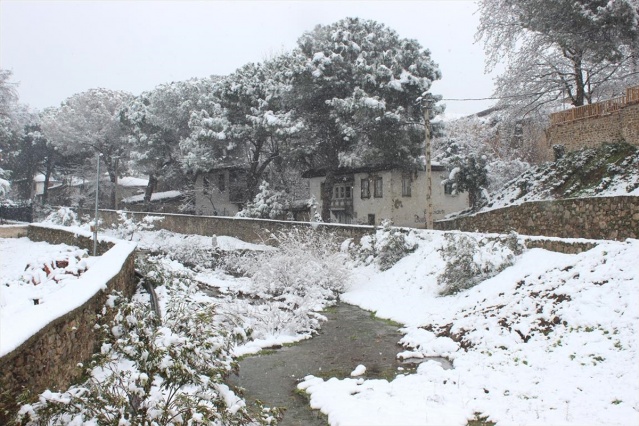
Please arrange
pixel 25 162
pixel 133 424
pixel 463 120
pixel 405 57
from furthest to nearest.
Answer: pixel 25 162
pixel 463 120
pixel 405 57
pixel 133 424

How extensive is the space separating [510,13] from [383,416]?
24.5 meters

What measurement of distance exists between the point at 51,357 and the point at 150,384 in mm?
1141

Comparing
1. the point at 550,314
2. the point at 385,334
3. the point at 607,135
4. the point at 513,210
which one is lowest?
the point at 385,334

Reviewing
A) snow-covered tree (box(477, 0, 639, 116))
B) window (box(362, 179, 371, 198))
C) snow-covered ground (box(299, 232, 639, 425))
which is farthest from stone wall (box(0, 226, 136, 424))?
window (box(362, 179, 371, 198))

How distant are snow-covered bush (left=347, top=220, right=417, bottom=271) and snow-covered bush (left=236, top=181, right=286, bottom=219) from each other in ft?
51.2

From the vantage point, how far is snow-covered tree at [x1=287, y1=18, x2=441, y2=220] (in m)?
30.7

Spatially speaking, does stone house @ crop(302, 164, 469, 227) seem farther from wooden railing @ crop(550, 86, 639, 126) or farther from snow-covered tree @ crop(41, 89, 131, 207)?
snow-covered tree @ crop(41, 89, 131, 207)

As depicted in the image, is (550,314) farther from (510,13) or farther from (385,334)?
(510,13)

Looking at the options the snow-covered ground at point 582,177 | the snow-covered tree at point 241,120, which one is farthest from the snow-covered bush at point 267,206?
the snow-covered ground at point 582,177

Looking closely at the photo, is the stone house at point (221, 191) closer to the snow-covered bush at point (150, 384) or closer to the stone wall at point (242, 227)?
the stone wall at point (242, 227)

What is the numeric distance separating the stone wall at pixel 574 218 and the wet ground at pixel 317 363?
19.3 ft

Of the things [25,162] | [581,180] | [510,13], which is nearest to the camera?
[581,180]

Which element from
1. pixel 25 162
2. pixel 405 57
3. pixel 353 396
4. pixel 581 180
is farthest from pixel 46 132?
pixel 353 396

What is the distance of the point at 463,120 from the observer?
49156 millimetres
